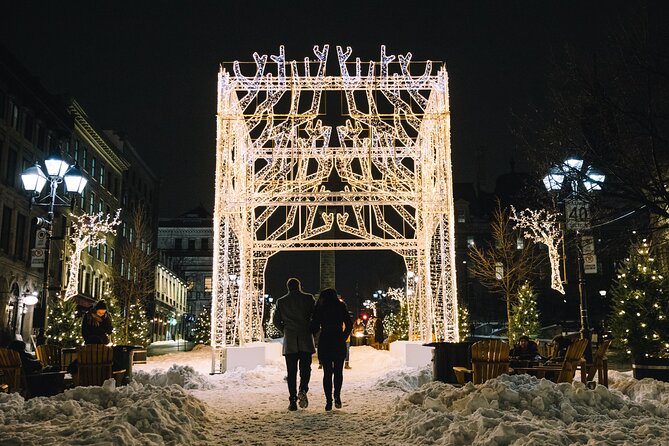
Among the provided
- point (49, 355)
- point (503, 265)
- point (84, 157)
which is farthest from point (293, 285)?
point (84, 157)

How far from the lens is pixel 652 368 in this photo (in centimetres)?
1186

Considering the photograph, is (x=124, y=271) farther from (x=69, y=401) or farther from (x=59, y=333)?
(x=69, y=401)

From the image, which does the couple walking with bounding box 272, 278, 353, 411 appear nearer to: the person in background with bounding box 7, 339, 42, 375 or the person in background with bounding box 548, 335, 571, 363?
the person in background with bounding box 7, 339, 42, 375

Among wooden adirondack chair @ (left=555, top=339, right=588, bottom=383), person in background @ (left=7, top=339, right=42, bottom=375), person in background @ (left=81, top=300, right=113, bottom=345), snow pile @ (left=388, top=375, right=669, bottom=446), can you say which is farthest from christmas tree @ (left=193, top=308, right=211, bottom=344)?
snow pile @ (left=388, top=375, right=669, bottom=446)

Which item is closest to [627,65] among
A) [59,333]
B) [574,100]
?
[574,100]

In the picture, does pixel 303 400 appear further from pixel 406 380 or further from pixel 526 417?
pixel 406 380

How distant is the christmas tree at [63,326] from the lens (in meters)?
26.9

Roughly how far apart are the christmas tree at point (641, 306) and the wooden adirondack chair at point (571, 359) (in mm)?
11496

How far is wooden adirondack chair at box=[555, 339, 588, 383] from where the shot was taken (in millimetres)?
11260

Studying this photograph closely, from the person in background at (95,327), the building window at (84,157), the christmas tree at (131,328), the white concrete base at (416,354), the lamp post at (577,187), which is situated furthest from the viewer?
the building window at (84,157)

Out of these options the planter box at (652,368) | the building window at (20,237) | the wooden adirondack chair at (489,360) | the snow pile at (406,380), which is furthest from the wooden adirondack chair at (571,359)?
the building window at (20,237)

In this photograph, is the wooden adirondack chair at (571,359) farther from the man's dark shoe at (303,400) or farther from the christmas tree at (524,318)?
the christmas tree at (524,318)

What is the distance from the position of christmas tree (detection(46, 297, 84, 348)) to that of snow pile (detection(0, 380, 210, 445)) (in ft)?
62.2

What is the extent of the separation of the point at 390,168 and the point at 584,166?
10.2 metres
